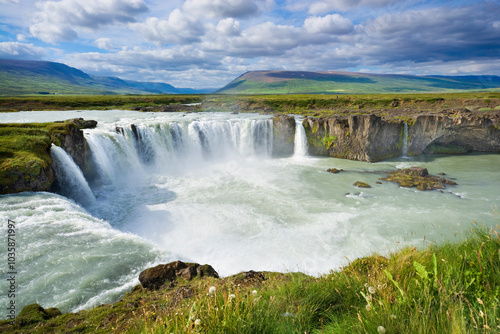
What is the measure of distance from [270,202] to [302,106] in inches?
2339

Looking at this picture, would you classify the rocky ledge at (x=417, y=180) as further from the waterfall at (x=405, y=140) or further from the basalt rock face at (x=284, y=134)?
the basalt rock face at (x=284, y=134)

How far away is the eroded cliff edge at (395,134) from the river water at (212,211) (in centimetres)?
211

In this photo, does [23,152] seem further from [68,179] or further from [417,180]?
[417,180]

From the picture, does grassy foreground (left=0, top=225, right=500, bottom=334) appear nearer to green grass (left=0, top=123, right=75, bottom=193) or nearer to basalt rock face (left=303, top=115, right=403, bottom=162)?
green grass (left=0, top=123, right=75, bottom=193)

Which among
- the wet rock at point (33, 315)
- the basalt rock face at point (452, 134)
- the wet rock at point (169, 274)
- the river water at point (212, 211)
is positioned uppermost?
the basalt rock face at point (452, 134)

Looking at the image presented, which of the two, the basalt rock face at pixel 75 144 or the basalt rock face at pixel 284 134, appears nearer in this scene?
the basalt rock face at pixel 75 144

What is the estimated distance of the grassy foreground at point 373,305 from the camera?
110 inches

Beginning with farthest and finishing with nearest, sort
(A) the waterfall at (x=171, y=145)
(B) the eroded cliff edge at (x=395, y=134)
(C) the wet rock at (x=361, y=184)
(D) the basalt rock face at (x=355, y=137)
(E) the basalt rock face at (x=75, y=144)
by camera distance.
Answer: (B) the eroded cliff edge at (x=395, y=134)
(D) the basalt rock face at (x=355, y=137)
(A) the waterfall at (x=171, y=145)
(C) the wet rock at (x=361, y=184)
(E) the basalt rock face at (x=75, y=144)

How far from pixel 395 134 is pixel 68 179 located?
131 feet

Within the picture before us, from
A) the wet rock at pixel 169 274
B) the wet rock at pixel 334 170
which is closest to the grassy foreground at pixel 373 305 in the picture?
the wet rock at pixel 169 274

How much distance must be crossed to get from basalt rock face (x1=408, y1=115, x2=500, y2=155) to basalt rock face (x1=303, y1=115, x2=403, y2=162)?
2.93 meters

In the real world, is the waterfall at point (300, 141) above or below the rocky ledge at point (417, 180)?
above

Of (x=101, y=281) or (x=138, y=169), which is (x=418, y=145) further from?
(x=101, y=281)

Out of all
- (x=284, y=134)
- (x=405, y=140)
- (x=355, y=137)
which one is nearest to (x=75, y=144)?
(x=284, y=134)
